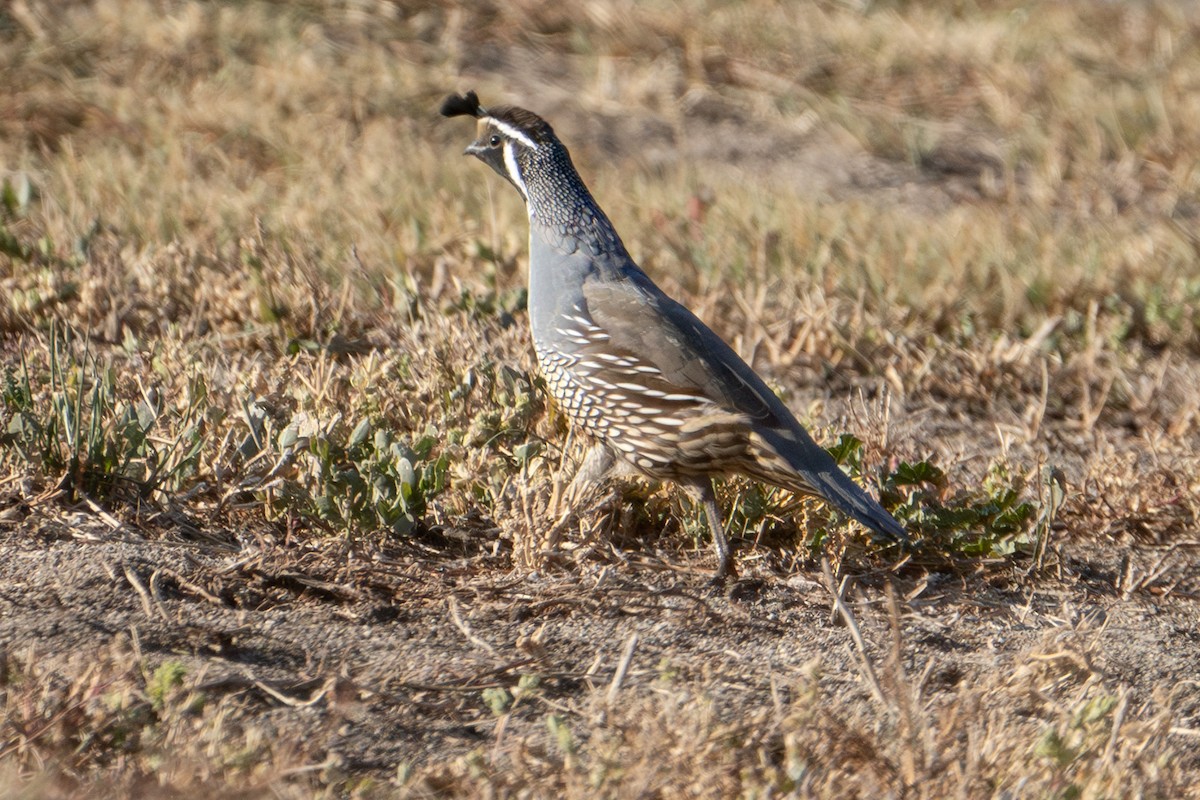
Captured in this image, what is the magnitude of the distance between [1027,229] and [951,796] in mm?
4361

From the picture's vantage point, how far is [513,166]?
4484mm

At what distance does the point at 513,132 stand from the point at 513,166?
0.33 feet

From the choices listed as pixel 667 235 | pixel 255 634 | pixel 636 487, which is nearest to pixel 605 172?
pixel 667 235

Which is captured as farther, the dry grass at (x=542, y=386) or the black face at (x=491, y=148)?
the black face at (x=491, y=148)

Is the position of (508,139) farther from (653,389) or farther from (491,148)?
(653,389)

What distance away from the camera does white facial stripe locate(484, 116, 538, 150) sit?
14.5 feet

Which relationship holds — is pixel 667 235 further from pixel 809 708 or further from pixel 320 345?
pixel 809 708

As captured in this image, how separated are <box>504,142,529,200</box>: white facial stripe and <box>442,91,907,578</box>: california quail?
23 cm

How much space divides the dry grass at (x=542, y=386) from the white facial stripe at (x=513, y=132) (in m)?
0.65

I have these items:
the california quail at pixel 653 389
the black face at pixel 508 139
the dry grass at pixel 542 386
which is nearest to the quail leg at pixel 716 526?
the california quail at pixel 653 389

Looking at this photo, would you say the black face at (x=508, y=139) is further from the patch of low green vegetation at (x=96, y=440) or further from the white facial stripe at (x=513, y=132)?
the patch of low green vegetation at (x=96, y=440)

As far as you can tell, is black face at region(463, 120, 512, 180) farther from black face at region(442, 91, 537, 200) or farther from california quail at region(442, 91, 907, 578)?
california quail at region(442, 91, 907, 578)

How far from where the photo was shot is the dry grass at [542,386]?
2920 millimetres

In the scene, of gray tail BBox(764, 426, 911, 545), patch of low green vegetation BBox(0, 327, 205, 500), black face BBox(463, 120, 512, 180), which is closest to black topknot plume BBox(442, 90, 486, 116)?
black face BBox(463, 120, 512, 180)
